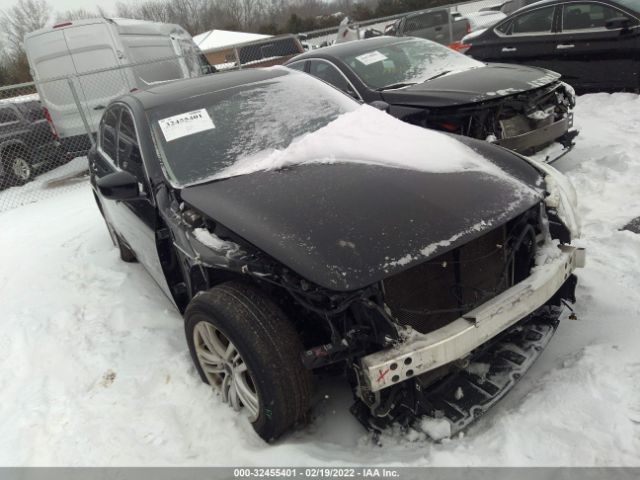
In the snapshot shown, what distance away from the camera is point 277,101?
3.57 metres

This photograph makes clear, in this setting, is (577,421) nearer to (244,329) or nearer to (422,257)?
(422,257)

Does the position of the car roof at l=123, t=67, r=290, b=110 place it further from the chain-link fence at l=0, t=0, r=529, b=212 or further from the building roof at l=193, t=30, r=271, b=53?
the building roof at l=193, t=30, r=271, b=53

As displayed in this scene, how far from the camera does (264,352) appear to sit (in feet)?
7.12

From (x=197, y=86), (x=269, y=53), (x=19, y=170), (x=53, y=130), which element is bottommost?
(x=19, y=170)

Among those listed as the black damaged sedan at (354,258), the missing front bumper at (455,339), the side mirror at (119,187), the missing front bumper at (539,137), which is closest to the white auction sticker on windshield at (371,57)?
the missing front bumper at (539,137)

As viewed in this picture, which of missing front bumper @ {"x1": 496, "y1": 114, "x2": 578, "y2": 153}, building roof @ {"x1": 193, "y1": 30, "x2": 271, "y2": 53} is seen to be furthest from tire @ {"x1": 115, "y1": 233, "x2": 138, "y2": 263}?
building roof @ {"x1": 193, "y1": 30, "x2": 271, "y2": 53}

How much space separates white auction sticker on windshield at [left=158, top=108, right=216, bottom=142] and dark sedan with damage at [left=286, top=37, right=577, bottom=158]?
7.94ft

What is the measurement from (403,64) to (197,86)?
311cm

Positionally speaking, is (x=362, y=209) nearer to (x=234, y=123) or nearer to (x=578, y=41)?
(x=234, y=123)

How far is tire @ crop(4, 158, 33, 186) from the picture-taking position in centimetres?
883

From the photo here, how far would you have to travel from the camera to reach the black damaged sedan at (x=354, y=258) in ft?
6.86

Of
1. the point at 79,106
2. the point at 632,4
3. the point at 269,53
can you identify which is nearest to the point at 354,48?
the point at 632,4

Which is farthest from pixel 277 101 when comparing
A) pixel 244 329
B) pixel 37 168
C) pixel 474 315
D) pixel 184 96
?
pixel 37 168

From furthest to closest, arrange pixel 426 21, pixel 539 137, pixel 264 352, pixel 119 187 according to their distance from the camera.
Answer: pixel 426 21 → pixel 539 137 → pixel 119 187 → pixel 264 352
